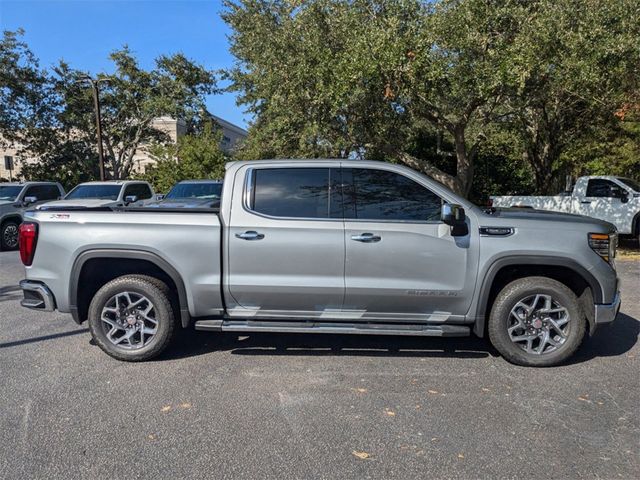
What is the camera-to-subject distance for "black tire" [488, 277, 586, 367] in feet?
Answer: 14.9

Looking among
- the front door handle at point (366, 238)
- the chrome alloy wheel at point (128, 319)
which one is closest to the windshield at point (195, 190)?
the chrome alloy wheel at point (128, 319)

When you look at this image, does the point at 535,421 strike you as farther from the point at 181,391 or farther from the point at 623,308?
the point at 623,308

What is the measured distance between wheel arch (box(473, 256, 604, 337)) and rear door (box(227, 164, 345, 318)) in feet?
4.20

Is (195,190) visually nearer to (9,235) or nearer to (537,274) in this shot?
(9,235)

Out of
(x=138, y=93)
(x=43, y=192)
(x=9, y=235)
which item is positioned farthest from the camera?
(x=138, y=93)

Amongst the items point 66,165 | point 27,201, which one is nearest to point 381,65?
point 27,201

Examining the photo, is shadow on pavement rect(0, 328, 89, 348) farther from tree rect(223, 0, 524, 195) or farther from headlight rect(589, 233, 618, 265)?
tree rect(223, 0, 524, 195)

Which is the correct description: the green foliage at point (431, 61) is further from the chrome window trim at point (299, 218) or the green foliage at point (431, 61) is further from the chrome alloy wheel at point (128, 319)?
the chrome alloy wheel at point (128, 319)

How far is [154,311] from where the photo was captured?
4766 millimetres

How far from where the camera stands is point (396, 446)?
3.29 meters

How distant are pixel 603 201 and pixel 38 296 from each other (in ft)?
40.9

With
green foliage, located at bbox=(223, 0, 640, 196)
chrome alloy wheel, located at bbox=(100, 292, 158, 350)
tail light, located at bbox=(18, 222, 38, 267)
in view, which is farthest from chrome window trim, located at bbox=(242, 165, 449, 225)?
green foliage, located at bbox=(223, 0, 640, 196)

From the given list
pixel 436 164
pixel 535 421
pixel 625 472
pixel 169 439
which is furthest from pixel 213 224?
pixel 436 164

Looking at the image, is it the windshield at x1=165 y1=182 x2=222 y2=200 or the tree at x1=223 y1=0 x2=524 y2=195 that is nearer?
the tree at x1=223 y1=0 x2=524 y2=195
